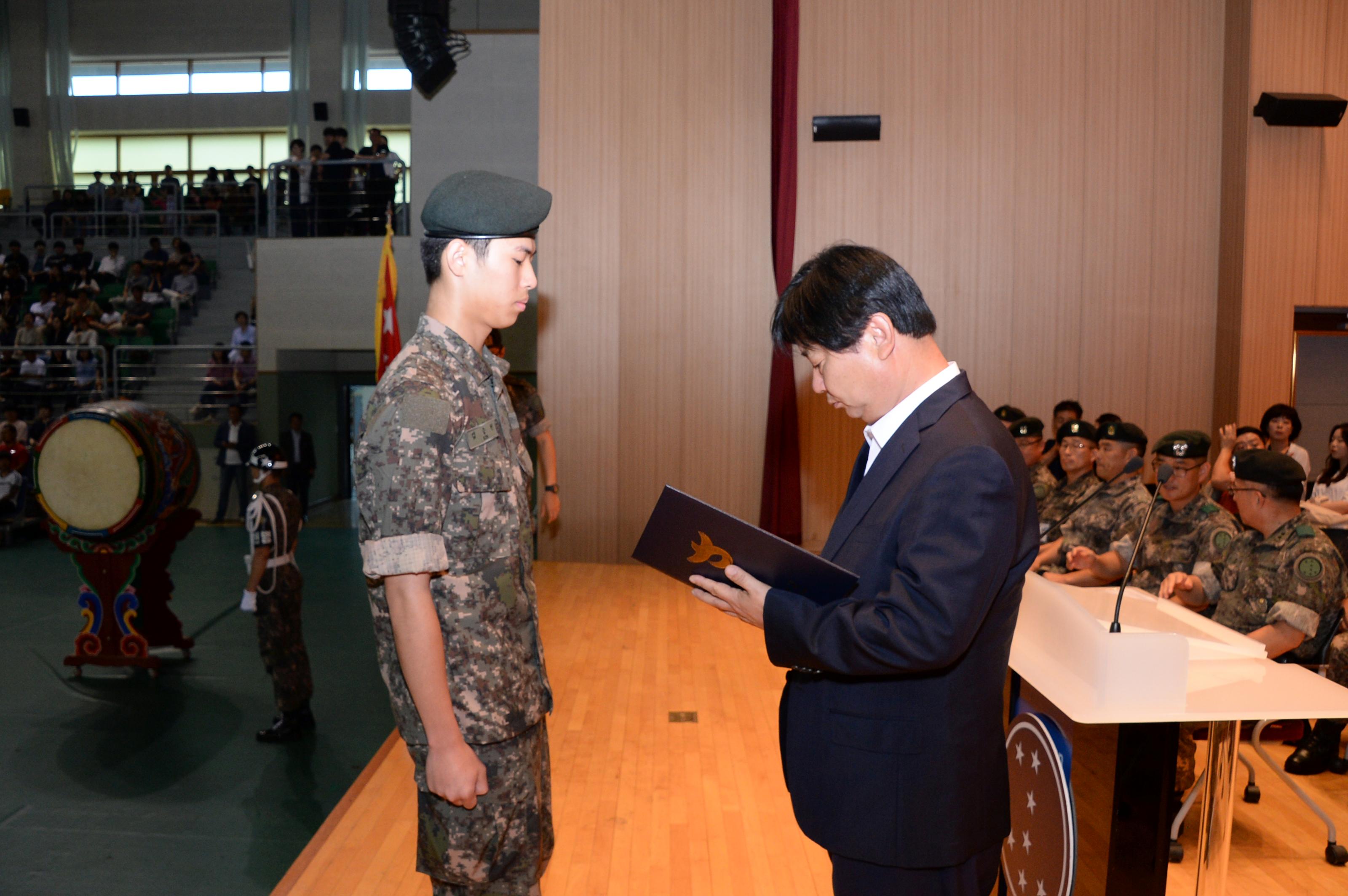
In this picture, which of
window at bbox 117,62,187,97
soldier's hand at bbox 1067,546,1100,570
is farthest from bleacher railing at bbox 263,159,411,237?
soldier's hand at bbox 1067,546,1100,570

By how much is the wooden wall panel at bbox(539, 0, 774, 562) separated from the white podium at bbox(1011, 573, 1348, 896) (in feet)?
18.0

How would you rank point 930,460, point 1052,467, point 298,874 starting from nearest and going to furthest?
point 930,460 → point 298,874 → point 1052,467

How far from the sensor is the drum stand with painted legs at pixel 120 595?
210 inches

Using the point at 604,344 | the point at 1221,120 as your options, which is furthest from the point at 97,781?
the point at 1221,120

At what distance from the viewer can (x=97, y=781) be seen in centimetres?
395

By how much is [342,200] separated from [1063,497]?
31.5 ft

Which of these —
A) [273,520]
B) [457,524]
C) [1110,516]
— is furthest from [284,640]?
[1110,516]

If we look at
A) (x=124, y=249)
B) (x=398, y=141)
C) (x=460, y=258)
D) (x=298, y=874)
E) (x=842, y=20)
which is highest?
(x=398, y=141)

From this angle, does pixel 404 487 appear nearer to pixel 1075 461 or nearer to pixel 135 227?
pixel 1075 461

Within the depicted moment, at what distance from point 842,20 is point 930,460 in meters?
6.96

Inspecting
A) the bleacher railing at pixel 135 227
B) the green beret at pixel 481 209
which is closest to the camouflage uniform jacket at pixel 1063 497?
the green beret at pixel 481 209

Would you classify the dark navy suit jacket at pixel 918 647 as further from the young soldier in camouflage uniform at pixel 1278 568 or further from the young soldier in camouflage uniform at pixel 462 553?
the young soldier in camouflage uniform at pixel 1278 568

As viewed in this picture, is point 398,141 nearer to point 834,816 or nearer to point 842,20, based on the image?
point 842,20

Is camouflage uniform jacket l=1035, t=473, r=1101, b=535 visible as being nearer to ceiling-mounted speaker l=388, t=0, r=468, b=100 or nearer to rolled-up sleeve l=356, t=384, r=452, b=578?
rolled-up sleeve l=356, t=384, r=452, b=578
